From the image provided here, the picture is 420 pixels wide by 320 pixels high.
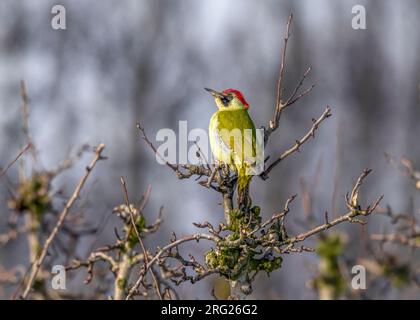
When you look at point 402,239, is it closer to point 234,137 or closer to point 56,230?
point 56,230

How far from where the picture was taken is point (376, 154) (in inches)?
1417

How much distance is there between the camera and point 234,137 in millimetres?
8281

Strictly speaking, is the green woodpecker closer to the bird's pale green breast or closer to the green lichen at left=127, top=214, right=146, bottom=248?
the bird's pale green breast

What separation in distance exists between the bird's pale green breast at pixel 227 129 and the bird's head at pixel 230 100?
59 mm

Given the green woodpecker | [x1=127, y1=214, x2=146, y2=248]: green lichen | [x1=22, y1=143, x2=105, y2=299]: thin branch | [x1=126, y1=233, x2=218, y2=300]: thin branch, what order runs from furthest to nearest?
the green woodpecker < [x1=127, y1=214, x2=146, y2=248]: green lichen < [x1=126, y1=233, x2=218, y2=300]: thin branch < [x1=22, y1=143, x2=105, y2=299]: thin branch

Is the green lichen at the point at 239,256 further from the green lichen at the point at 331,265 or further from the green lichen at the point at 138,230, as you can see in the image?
the green lichen at the point at 331,265

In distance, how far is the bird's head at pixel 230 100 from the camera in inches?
346

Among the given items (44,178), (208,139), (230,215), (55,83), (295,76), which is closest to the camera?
(44,178)

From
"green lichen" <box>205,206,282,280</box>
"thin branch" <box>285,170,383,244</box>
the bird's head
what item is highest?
the bird's head

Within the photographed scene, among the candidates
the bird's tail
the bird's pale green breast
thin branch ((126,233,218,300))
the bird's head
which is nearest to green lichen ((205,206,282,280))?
thin branch ((126,233,218,300))

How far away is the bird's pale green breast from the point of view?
808 cm

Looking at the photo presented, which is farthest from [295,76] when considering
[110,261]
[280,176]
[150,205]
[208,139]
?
[110,261]
